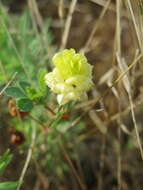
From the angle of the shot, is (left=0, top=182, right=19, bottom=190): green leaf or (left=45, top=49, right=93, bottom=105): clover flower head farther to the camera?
(left=0, top=182, right=19, bottom=190): green leaf

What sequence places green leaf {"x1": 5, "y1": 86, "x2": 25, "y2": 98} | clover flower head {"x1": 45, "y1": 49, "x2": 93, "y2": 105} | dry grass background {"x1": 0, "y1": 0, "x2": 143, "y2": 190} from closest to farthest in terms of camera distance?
clover flower head {"x1": 45, "y1": 49, "x2": 93, "y2": 105} < green leaf {"x1": 5, "y1": 86, "x2": 25, "y2": 98} < dry grass background {"x1": 0, "y1": 0, "x2": 143, "y2": 190}

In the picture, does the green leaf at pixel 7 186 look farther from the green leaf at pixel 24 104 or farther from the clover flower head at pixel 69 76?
the clover flower head at pixel 69 76

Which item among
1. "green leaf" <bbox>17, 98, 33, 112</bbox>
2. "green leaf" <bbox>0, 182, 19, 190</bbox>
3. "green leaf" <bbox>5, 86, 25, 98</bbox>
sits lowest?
"green leaf" <bbox>0, 182, 19, 190</bbox>

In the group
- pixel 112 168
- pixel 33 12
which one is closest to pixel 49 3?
pixel 33 12

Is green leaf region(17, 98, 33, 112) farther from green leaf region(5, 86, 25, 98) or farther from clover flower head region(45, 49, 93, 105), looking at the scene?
clover flower head region(45, 49, 93, 105)

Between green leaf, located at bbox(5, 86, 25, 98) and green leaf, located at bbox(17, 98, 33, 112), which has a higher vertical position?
green leaf, located at bbox(5, 86, 25, 98)

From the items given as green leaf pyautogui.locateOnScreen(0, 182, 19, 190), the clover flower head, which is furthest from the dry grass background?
green leaf pyautogui.locateOnScreen(0, 182, 19, 190)
